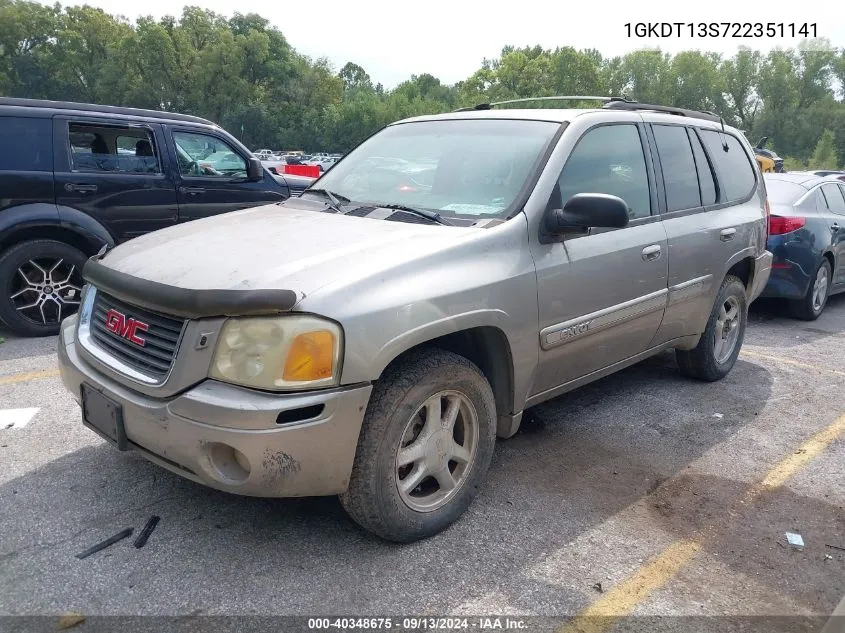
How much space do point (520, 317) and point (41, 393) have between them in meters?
3.24

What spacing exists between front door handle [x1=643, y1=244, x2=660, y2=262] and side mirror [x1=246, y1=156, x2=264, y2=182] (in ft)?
14.7

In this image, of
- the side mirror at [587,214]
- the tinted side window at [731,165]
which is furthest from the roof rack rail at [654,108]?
the side mirror at [587,214]

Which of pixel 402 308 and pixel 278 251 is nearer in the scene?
pixel 402 308

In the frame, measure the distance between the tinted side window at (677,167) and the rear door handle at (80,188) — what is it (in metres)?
4.67

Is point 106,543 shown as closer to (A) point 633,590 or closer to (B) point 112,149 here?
(A) point 633,590

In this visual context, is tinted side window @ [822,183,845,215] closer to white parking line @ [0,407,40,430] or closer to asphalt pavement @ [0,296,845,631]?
asphalt pavement @ [0,296,845,631]

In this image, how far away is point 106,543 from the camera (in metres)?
2.73

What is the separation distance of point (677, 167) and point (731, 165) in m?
0.94

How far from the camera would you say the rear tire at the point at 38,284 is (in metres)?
5.54

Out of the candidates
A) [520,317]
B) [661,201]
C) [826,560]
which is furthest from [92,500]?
[661,201]

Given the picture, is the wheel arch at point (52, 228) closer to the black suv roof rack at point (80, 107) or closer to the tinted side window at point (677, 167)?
the black suv roof rack at point (80, 107)

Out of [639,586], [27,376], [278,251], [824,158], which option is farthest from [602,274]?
[824,158]

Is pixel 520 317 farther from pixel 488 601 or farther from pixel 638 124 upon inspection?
pixel 638 124

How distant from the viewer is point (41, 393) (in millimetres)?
4371
